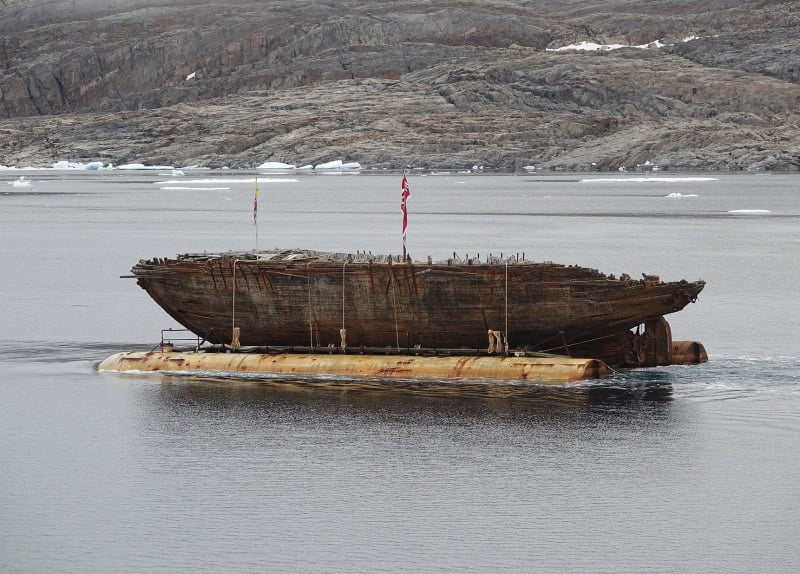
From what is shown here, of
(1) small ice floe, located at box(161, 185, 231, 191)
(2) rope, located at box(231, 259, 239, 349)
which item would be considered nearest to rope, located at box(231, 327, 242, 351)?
(2) rope, located at box(231, 259, 239, 349)

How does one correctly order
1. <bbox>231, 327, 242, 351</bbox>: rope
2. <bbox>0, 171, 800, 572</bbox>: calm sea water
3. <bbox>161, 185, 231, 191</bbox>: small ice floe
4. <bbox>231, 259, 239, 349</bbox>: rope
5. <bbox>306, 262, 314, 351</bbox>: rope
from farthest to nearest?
<bbox>161, 185, 231, 191</bbox>: small ice floe < <bbox>231, 327, 242, 351</bbox>: rope < <bbox>231, 259, 239, 349</bbox>: rope < <bbox>306, 262, 314, 351</bbox>: rope < <bbox>0, 171, 800, 572</bbox>: calm sea water

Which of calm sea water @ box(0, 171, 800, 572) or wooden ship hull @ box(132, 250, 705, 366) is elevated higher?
wooden ship hull @ box(132, 250, 705, 366)

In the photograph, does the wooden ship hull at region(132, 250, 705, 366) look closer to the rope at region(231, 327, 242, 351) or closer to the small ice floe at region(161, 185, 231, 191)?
the rope at region(231, 327, 242, 351)

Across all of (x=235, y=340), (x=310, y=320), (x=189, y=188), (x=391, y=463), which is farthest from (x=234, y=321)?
(x=189, y=188)

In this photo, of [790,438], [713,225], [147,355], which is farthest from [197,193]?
[790,438]

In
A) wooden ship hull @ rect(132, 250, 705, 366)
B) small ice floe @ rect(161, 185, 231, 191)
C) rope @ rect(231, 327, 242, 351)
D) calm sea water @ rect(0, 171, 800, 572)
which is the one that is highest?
small ice floe @ rect(161, 185, 231, 191)

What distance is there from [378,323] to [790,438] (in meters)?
11.2

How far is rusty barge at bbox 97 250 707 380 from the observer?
107 ft

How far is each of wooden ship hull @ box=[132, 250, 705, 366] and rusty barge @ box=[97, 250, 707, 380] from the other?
25 millimetres

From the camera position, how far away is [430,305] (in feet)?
110

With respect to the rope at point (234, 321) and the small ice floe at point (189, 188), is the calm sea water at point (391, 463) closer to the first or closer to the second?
the rope at point (234, 321)

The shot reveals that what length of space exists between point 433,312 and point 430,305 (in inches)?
7.5

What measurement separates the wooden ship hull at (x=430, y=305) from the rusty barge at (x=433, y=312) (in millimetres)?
25

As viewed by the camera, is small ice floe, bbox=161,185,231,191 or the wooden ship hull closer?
the wooden ship hull
